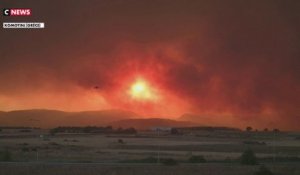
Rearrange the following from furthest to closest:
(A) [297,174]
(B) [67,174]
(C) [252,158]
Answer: (C) [252,158]
(A) [297,174]
(B) [67,174]

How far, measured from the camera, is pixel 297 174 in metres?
60.3

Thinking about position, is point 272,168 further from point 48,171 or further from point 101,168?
point 48,171

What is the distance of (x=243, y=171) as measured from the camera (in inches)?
2383

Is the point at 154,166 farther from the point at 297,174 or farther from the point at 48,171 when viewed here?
the point at 297,174

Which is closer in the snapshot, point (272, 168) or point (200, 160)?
point (272, 168)

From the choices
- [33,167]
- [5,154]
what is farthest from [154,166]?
[5,154]

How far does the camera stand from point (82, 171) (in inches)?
2267

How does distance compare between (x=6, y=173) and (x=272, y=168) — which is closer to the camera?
(x=6, y=173)

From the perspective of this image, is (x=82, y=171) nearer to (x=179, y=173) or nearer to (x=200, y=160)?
(x=179, y=173)

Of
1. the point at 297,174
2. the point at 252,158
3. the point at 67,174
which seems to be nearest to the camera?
the point at 67,174

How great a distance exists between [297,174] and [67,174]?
26.6 m

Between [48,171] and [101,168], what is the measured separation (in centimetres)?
601

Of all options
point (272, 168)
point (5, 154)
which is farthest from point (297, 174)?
point (5, 154)

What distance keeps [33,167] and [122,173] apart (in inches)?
415
